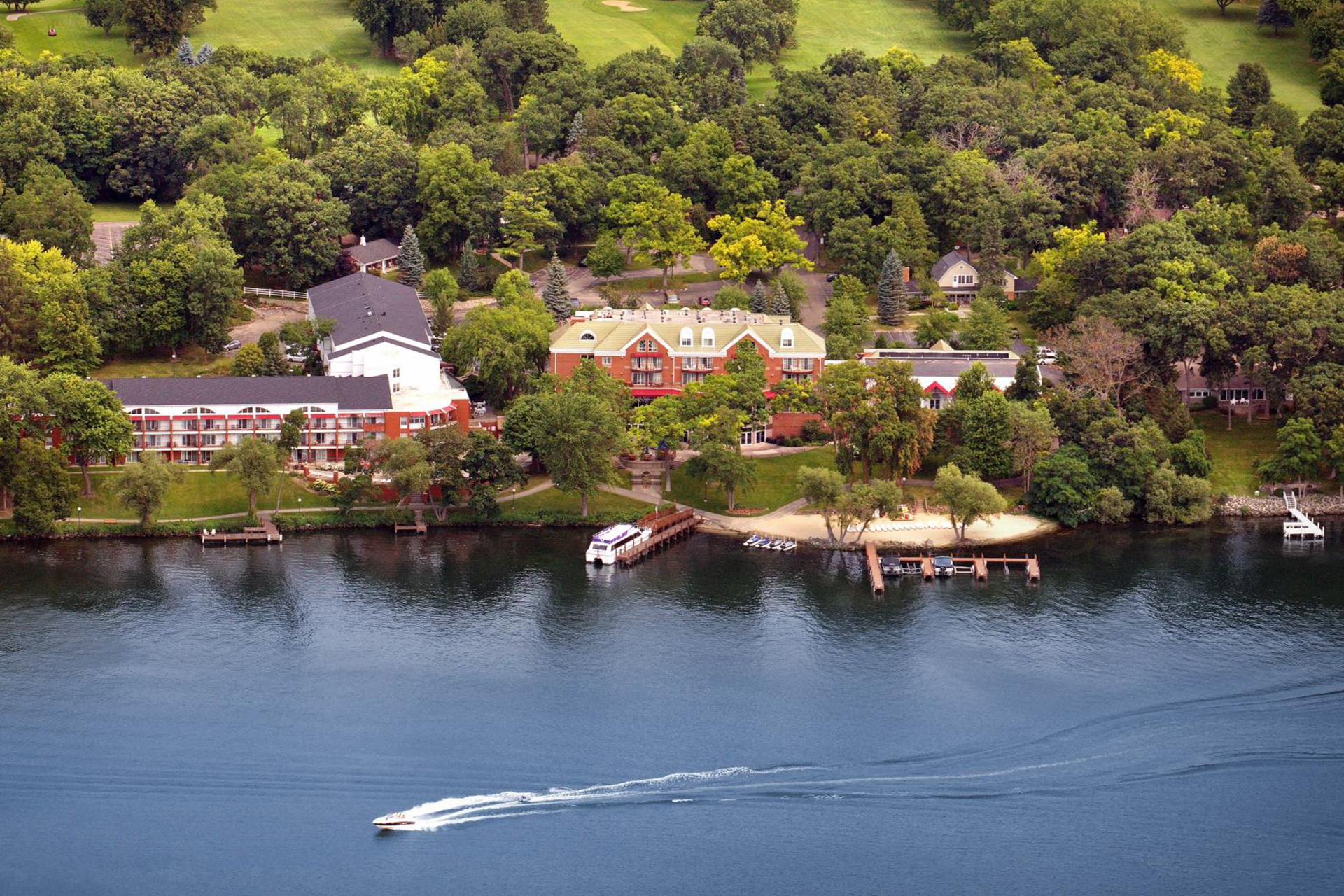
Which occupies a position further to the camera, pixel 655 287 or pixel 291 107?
pixel 291 107

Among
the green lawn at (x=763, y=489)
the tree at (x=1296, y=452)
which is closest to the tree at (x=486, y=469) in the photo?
the green lawn at (x=763, y=489)

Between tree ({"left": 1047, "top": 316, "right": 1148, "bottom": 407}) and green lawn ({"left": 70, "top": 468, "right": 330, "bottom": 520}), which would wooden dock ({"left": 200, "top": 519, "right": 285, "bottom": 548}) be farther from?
tree ({"left": 1047, "top": 316, "right": 1148, "bottom": 407})

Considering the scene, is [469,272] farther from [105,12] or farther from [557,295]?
[105,12]

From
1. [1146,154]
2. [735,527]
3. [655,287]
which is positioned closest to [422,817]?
[735,527]

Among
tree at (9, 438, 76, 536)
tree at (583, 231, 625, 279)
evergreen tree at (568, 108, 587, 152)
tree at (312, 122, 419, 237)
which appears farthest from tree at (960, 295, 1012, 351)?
tree at (9, 438, 76, 536)

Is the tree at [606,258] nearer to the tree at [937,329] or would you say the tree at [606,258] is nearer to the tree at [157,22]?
the tree at [937,329]

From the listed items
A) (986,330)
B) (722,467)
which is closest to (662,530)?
(722,467)

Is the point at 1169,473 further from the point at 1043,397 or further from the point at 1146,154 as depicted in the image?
the point at 1146,154
